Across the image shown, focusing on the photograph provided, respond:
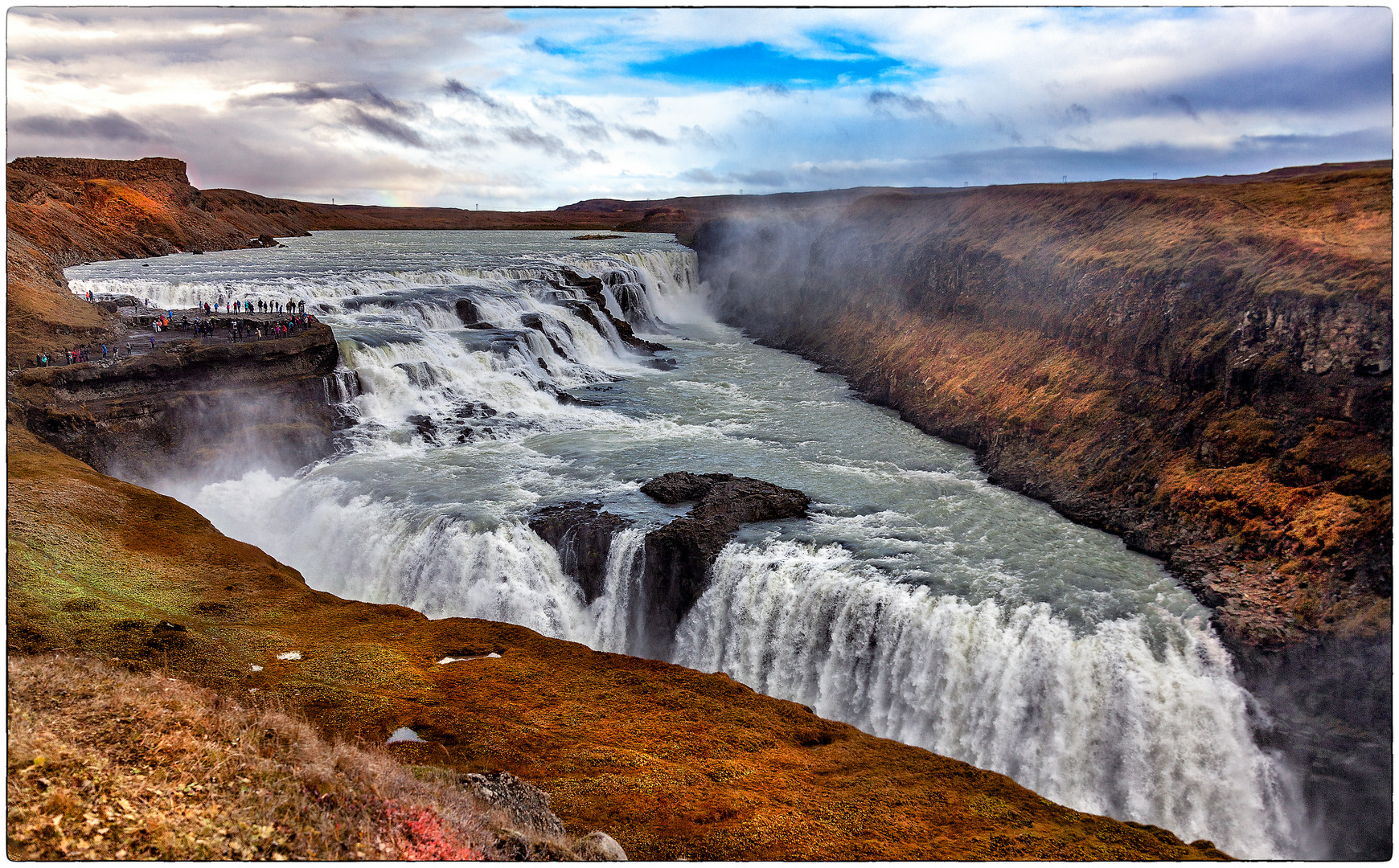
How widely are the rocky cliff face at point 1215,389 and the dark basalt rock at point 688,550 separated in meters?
9.27

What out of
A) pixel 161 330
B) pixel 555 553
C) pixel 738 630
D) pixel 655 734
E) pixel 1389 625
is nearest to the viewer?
pixel 655 734

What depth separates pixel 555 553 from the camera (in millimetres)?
21719

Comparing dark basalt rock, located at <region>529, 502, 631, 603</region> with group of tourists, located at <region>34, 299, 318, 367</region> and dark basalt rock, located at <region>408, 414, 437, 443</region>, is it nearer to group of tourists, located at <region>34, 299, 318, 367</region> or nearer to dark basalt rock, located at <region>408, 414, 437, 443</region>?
dark basalt rock, located at <region>408, 414, 437, 443</region>

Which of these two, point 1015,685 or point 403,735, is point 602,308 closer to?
point 1015,685

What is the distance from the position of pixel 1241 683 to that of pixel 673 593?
12689mm

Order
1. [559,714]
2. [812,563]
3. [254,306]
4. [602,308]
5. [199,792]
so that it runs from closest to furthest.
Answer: [199,792]
[559,714]
[812,563]
[254,306]
[602,308]

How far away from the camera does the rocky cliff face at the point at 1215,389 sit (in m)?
15.7

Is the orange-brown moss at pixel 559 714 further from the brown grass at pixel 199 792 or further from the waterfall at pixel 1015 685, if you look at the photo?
the waterfall at pixel 1015 685

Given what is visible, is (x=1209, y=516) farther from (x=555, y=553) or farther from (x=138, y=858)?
(x=138, y=858)

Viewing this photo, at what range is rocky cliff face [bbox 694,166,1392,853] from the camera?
1570 centimetres

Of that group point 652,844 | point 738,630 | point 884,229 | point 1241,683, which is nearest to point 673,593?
point 738,630

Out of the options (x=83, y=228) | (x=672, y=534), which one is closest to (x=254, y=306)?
(x=672, y=534)

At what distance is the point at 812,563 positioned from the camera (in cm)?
1956

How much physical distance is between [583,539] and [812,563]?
21.4 feet
